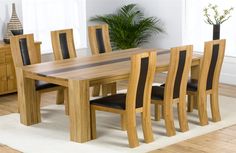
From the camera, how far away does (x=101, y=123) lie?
18.6 feet

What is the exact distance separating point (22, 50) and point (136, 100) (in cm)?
177

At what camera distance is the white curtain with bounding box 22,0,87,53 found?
7.93 m

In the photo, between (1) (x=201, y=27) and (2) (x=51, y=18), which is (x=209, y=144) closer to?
(1) (x=201, y=27)

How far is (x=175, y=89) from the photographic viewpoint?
521 cm

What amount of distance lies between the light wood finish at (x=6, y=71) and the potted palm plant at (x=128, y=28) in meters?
2.09

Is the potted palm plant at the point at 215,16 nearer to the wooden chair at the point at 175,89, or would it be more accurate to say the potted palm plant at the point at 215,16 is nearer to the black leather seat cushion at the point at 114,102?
the wooden chair at the point at 175,89

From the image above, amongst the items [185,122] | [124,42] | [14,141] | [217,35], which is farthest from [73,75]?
[124,42]

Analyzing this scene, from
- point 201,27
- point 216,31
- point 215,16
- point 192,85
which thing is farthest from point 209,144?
point 201,27

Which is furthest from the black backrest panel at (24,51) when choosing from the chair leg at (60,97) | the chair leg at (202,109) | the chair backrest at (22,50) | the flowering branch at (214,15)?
the flowering branch at (214,15)

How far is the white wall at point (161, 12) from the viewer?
8109 millimetres

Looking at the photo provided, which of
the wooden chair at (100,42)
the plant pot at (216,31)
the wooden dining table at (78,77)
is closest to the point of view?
the wooden dining table at (78,77)

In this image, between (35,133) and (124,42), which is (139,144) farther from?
(124,42)

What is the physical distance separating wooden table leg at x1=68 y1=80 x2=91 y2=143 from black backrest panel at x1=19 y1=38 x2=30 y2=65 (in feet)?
3.98

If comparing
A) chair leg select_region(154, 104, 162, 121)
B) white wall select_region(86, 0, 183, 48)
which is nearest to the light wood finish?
white wall select_region(86, 0, 183, 48)
